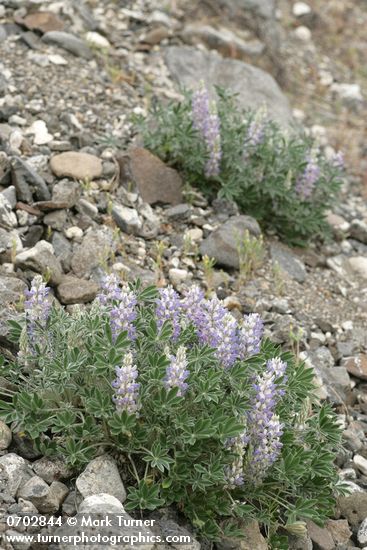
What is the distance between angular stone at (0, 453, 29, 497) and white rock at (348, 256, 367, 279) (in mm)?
3084

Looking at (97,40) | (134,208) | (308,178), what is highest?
(308,178)

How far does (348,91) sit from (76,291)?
4898mm

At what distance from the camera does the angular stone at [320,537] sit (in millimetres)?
3543

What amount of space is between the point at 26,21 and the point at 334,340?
3.48 m

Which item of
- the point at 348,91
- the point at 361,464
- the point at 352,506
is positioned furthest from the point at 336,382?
the point at 348,91

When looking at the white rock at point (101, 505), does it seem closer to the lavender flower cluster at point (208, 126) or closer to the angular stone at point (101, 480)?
the angular stone at point (101, 480)

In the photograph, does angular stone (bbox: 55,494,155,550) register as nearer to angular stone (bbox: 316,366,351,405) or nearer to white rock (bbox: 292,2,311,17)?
angular stone (bbox: 316,366,351,405)

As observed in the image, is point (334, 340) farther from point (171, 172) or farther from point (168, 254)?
point (171, 172)

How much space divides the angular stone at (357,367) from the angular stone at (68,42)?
10.7 ft

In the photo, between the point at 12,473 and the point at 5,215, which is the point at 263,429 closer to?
the point at 12,473

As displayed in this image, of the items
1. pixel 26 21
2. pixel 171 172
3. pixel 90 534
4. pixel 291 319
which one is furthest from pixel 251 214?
pixel 90 534

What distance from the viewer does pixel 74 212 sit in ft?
16.2

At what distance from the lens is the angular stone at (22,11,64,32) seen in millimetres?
6289

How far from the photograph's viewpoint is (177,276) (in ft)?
15.7
